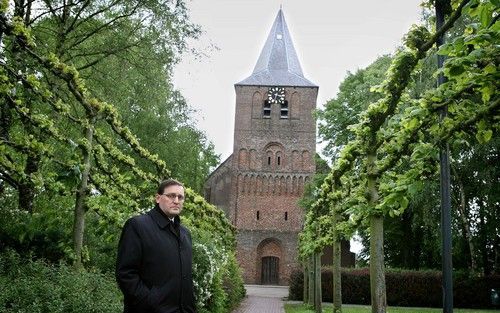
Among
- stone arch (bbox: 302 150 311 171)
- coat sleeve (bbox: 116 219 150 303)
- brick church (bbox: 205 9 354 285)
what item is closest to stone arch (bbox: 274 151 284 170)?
brick church (bbox: 205 9 354 285)

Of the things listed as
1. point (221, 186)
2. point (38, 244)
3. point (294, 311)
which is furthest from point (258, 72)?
point (38, 244)

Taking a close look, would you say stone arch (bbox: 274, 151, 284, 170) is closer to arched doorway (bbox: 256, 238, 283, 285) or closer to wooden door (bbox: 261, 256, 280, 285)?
arched doorway (bbox: 256, 238, 283, 285)

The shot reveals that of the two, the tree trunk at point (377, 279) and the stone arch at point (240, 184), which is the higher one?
the stone arch at point (240, 184)

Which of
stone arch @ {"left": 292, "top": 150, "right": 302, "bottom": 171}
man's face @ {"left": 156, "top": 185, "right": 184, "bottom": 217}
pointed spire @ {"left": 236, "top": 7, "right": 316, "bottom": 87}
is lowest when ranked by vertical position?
man's face @ {"left": 156, "top": 185, "right": 184, "bottom": 217}

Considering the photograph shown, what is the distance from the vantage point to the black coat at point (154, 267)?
3.27 m

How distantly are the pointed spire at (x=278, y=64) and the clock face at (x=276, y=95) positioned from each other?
48cm

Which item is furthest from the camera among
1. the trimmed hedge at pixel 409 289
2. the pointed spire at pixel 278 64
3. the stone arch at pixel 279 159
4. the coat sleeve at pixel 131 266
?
the pointed spire at pixel 278 64

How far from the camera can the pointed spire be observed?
139ft

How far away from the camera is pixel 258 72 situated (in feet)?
142

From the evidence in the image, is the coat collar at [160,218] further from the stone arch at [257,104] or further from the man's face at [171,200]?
the stone arch at [257,104]

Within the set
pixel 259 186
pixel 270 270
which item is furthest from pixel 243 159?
pixel 270 270

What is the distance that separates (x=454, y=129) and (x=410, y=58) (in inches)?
83.9

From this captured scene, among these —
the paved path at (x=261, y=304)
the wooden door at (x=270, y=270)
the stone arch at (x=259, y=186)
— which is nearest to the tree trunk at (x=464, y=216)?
the paved path at (x=261, y=304)

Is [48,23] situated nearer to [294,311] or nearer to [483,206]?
[294,311]
